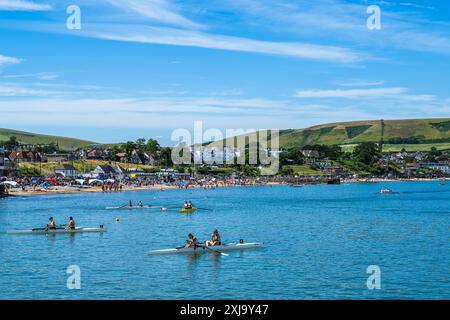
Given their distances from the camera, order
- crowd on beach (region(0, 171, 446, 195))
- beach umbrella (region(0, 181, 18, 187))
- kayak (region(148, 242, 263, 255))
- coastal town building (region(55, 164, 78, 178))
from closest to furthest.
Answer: kayak (region(148, 242, 263, 255)) → beach umbrella (region(0, 181, 18, 187)) → crowd on beach (region(0, 171, 446, 195)) → coastal town building (region(55, 164, 78, 178))

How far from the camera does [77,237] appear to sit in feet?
185

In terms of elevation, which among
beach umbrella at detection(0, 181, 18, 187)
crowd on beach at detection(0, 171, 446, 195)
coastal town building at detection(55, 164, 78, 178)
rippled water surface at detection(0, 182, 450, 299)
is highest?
coastal town building at detection(55, 164, 78, 178)

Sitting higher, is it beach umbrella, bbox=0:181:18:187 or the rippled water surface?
beach umbrella, bbox=0:181:18:187

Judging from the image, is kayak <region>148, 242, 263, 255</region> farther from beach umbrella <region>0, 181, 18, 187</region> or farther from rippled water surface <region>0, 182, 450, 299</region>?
beach umbrella <region>0, 181, 18, 187</region>

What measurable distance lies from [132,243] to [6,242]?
36.4 feet

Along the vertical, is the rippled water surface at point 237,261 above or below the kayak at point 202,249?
below

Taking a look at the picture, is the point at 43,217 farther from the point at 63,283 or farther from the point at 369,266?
the point at 369,266

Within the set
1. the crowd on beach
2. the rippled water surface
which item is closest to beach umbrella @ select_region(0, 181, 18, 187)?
the crowd on beach

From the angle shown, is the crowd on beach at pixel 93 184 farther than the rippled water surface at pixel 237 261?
Yes

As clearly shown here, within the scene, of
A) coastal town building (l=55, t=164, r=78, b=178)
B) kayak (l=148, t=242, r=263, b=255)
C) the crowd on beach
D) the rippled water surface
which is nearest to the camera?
the rippled water surface

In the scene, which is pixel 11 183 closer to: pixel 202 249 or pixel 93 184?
pixel 93 184

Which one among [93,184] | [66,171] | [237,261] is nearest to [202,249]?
[237,261]

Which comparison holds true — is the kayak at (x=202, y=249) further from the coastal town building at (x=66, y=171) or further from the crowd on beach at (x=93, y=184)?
the coastal town building at (x=66, y=171)

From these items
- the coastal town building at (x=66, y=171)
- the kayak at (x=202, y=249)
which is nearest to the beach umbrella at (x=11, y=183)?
the coastal town building at (x=66, y=171)
